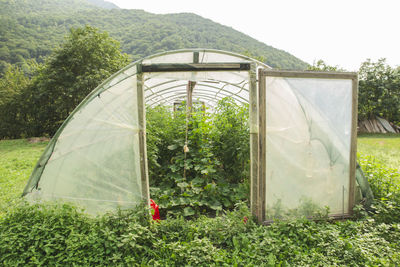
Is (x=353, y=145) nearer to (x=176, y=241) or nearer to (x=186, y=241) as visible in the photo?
(x=186, y=241)

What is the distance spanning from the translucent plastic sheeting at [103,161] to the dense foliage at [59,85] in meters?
13.0

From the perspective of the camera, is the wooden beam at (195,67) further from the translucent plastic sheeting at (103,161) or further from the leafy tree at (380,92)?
the leafy tree at (380,92)

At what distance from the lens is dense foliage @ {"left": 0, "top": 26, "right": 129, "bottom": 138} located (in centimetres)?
1563

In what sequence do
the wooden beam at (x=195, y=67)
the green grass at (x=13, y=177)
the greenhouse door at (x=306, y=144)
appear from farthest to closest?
the green grass at (x=13, y=177) → the greenhouse door at (x=306, y=144) → the wooden beam at (x=195, y=67)

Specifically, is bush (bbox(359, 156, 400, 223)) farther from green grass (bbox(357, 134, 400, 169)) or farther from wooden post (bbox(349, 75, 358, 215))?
green grass (bbox(357, 134, 400, 169))

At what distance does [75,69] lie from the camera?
16281 millimetres

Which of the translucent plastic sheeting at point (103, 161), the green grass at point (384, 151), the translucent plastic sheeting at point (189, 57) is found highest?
the translucent plastic sheeting at point (189, 57)

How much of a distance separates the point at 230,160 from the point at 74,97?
47.9 ft

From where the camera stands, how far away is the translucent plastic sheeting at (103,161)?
3455 millimetres

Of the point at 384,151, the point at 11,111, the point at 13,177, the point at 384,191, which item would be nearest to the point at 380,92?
the point at 384,151

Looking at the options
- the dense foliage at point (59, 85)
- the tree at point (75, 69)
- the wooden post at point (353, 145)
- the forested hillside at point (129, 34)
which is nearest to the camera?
the wooden post at point (353, 145)

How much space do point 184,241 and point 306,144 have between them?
93.0 inches

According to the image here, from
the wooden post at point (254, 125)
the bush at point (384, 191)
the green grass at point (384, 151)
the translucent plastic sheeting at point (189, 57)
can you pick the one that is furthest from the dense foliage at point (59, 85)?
the bush at point (384, 191)

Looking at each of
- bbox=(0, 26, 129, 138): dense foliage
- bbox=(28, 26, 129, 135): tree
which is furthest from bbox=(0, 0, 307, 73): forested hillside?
bbox=(28, 26, 129, 135): tree
